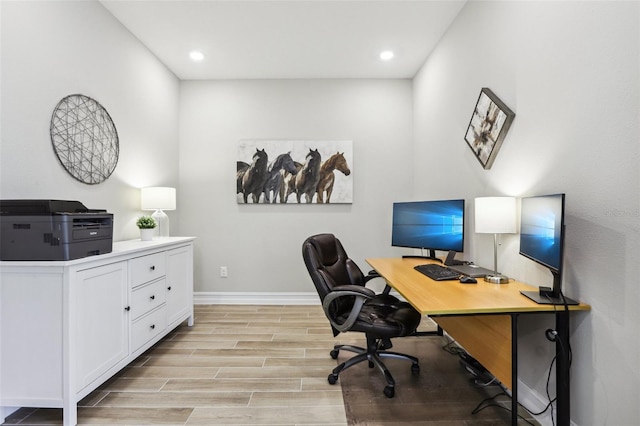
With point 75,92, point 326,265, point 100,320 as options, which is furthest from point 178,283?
point 75,92

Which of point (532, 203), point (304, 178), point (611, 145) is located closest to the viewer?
point (611, 145)

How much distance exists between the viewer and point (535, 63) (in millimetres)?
1741

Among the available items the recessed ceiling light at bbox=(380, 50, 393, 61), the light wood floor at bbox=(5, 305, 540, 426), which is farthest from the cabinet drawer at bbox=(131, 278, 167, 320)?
the recessed ceiling light at bbox=(380, 50, 393, 61)

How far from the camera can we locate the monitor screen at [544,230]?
1367 millimetres

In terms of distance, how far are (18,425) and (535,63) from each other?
137 inches

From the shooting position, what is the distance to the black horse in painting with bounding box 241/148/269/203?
3.79 m

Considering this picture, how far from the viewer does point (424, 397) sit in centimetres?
196

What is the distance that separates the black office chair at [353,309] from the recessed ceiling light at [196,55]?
2387 mm

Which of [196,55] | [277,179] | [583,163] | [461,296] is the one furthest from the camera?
[277,179]

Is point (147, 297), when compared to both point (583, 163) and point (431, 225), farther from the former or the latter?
point (583, 163)

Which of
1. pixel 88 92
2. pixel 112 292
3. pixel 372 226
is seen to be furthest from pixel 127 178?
pixel 372 226

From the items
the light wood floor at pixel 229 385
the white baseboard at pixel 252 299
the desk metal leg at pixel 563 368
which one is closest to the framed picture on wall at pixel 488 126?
the desk metal leg at pixel 563 368

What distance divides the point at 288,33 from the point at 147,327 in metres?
2.77

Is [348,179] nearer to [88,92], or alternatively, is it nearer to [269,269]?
[269,269]
